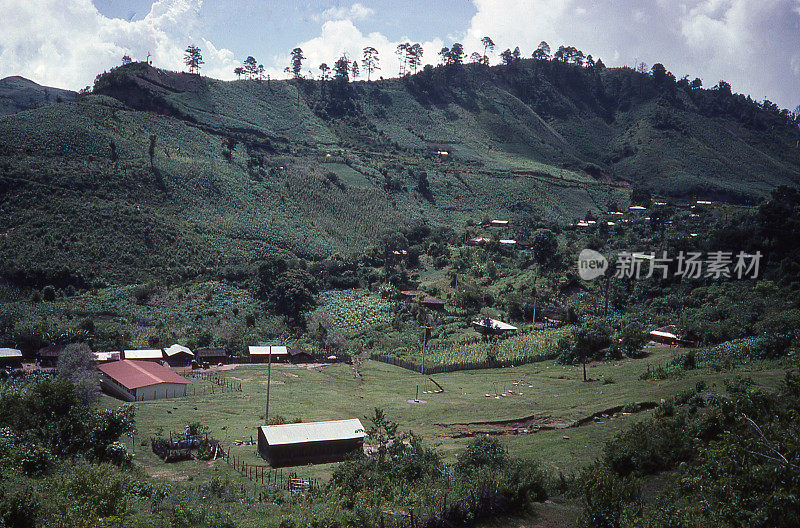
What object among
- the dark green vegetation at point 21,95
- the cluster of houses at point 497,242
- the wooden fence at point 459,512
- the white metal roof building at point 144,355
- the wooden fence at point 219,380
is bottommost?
the wooden fence at point 219,380

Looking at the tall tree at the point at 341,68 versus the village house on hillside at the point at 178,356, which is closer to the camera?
the village house on hillside at the point at 178,356

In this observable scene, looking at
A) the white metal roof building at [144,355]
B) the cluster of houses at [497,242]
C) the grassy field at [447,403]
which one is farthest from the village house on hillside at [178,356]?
the cluster of houses at [497,242]

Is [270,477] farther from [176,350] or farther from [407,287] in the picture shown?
[407,287]

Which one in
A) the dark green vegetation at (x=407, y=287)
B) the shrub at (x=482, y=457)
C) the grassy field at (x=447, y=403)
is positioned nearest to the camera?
the dark green vegetation at (x=407, y=287)

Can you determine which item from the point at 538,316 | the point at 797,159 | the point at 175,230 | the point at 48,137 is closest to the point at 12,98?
the point at 48,137

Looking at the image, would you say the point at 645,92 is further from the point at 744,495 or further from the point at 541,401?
the point at 744,495

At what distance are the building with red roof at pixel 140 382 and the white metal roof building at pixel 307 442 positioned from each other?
15390 millimetres

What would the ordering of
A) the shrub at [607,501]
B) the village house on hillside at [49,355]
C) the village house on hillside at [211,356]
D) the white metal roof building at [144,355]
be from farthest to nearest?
the village house on hillside at [211,356], the white metal roof building at [144,355], the village house on hillside at [49,355], the shrub at [607,501]

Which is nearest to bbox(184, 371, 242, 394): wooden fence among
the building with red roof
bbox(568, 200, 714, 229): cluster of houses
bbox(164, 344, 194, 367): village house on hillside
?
the building with red roof

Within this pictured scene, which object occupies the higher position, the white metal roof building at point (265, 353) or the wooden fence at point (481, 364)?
the wooden fence at point (481, 364)

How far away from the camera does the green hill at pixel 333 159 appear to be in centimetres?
7525

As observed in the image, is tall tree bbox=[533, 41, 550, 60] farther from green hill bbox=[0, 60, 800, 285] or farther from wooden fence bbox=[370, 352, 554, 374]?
wooden fence bbox=[370, 352, 554, 374]

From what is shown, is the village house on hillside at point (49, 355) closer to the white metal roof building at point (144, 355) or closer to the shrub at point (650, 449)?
the white metal roof building at point (144, 355)

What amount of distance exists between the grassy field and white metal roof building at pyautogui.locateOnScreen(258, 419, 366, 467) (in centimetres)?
94
